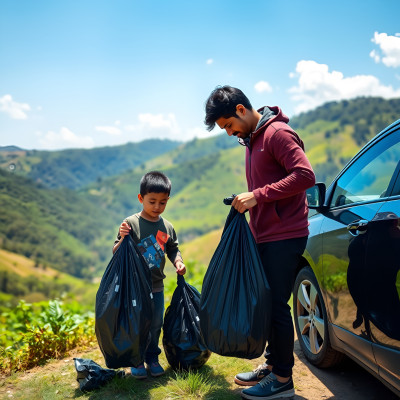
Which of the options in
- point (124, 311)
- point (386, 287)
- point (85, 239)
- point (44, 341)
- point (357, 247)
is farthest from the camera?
point (85, 239)

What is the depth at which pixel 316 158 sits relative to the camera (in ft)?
458

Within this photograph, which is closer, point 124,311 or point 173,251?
point 124,311

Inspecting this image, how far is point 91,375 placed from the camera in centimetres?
275

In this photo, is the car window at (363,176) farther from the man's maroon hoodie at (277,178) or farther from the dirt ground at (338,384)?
the dirt ground at (338,384)

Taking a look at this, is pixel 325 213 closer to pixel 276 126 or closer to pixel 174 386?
pixel 276 126

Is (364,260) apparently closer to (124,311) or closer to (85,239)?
(124,311)

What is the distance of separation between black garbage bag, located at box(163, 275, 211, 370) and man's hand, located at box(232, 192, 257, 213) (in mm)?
902

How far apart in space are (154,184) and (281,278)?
1038mm

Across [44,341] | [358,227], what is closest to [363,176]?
[358,227]

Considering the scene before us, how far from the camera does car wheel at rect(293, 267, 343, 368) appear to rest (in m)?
2.72

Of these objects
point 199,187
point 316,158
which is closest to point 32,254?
point 199,187

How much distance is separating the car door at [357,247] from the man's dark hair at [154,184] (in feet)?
3.56

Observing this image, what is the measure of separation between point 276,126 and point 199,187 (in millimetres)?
156263

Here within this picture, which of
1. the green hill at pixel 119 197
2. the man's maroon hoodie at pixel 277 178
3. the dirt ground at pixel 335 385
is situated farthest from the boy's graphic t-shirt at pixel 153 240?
the green hill at pixel 119 197
